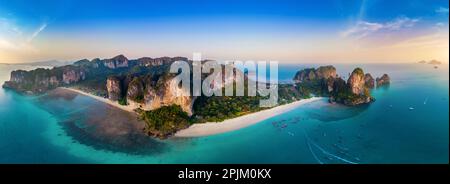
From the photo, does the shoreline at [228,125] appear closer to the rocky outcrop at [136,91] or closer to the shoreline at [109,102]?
the rocky outcrop at [136,91]

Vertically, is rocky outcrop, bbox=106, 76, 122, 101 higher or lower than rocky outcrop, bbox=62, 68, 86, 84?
lower

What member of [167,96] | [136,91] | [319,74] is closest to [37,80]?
[136,91]

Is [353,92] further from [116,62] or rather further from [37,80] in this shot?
[37,80]

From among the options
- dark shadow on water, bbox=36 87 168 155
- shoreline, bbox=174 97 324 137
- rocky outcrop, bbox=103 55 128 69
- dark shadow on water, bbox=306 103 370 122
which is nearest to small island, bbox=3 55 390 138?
shoreline, bbox=174 97 324 137

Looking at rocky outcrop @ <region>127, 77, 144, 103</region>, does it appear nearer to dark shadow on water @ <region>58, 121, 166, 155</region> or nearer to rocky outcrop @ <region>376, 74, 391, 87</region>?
dark shadow on water @ <region>58, 121, 166, 155</region>

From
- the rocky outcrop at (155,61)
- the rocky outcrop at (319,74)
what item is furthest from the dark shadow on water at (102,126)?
the rocky outcrop at (319,74)

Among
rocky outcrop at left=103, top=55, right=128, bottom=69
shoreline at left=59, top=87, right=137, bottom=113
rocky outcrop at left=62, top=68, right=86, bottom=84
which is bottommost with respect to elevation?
shoreline at left=59, top=87, right=137, bottom=113

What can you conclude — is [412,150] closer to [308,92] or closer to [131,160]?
[131,160]
